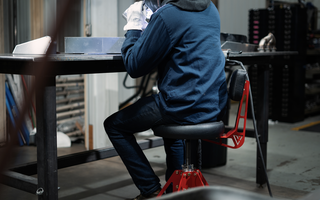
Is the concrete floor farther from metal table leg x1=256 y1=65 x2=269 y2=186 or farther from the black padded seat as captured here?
the black padded seat

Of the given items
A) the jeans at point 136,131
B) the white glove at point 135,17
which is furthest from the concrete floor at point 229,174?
the white glove at point 135,17

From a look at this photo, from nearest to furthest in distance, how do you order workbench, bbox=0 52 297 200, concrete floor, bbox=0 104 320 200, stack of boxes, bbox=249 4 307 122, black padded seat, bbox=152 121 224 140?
workbench, bbox=0 52 297 200
black padded seat, bbox=152 121 224 140
concrete floor, bbox=0 104 320 200
stack of boxes, bbox=249 4 307 122

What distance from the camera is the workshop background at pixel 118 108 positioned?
8.70 ft

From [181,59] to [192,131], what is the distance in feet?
1.05

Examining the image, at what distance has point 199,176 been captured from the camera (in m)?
1.74

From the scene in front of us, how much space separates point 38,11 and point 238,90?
8.90 feet

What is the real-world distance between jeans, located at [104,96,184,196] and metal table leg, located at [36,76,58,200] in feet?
1.12

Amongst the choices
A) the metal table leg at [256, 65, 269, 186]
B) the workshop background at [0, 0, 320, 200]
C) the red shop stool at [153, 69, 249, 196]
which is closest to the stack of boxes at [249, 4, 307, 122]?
the workshop background at [0, 0, 320, 200]

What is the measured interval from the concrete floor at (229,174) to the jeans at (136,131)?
0.58 meters

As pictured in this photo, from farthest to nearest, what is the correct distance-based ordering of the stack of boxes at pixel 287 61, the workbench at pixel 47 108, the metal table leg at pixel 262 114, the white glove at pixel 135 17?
the stack of boxes at pixel 287 61 → the metal table leg at pixel 262 114 → the white glove at pixel 135 17 → the workbench at pixel 47 108

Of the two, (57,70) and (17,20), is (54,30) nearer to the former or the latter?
(57,70)

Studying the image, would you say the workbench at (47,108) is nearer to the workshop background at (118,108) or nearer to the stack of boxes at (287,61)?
the workshop background at (118,108)

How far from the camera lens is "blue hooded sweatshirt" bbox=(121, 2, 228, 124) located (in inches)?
63.0

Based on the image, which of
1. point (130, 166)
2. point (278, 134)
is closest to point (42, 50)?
point (130, 166)
